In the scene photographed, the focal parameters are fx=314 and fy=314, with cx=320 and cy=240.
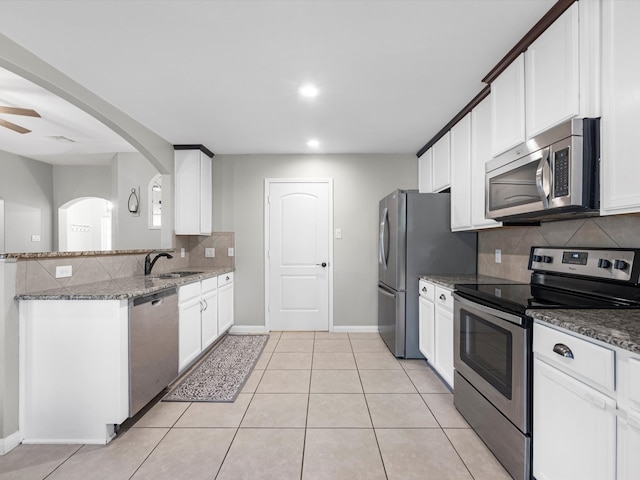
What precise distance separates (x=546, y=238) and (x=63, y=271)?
338cm

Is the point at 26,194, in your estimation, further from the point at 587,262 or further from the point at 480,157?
the point at 587,262

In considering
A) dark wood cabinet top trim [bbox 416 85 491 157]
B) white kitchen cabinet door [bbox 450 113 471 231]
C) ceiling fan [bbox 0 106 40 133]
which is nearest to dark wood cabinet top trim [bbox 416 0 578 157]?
dark wood cabinet top trim [bbox 416 85 491 157]

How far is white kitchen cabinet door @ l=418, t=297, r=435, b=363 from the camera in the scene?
274 centimetres

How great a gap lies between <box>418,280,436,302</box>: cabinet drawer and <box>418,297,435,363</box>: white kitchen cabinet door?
0.04 meters

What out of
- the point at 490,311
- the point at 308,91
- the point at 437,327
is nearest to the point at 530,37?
the point at 308,91

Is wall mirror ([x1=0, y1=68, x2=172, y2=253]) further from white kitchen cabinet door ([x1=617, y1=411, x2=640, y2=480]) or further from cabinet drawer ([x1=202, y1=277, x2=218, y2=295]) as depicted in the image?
white kitchen cabinet door ([x1=617, y1=411, x2=640, y2=480])

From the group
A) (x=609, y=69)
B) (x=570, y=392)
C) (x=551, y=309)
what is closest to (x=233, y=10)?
(x=609, y=69)

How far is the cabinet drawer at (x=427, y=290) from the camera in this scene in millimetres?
2732

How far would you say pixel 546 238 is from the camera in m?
2.19

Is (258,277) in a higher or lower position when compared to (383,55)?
lower

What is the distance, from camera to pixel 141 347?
2076 millimetres

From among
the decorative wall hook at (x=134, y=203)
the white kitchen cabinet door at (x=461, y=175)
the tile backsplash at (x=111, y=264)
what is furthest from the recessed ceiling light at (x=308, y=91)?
the decorative wall hook at (x=134, y=203)

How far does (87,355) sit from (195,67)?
6.33 feet

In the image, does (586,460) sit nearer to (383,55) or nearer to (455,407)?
(455,407)
